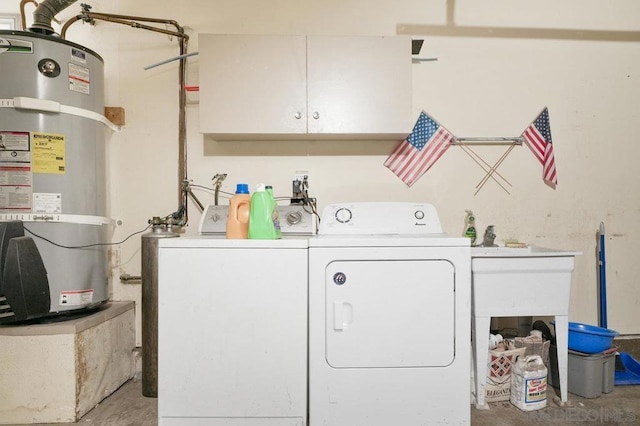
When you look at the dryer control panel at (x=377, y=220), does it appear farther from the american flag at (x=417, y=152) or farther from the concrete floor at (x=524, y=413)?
the concrete floor at (x=524, y=413)

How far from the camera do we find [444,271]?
1.59 meters

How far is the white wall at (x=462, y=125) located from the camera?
244 centimetres

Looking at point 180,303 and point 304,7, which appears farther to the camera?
point 304,7

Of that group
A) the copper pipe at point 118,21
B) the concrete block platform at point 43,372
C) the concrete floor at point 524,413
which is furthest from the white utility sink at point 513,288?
the copper pipe at point 118,21

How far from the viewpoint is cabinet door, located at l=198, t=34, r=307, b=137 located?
2.05 m

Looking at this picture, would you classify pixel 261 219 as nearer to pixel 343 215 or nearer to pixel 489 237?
pixel 343 215

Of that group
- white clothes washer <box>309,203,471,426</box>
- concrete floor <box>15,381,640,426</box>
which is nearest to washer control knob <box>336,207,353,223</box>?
white clothes washer <box>309,203,471,426</box>

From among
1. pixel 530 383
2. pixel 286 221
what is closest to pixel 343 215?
pixel 286 221

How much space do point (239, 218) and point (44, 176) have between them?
3.57 feet

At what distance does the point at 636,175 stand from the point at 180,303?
128 inches

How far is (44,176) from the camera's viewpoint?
1792 millimetres

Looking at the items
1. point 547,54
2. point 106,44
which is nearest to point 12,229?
point 106,44

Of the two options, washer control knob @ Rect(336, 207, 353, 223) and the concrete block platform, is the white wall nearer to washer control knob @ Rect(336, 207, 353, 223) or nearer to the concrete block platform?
washer control knob @ Rect(336, 207, 353, 223)

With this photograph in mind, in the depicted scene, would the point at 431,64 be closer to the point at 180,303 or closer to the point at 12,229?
the point at 180,303
